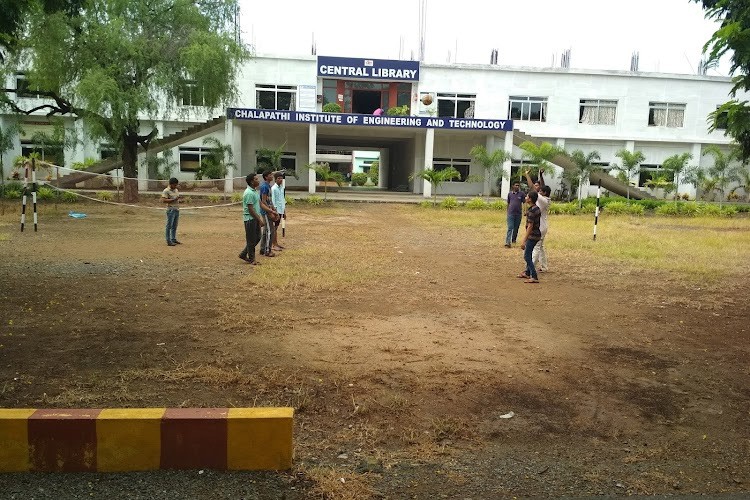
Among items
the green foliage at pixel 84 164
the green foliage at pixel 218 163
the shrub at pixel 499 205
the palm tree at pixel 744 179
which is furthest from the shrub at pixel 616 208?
the green foliage at pixel 84 164

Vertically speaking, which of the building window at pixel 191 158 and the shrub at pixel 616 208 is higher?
the building window at pixel 191 158

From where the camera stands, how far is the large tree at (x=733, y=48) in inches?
265

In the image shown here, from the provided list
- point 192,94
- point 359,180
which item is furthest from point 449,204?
point 359,180

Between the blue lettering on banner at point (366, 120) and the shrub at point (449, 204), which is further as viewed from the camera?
the blue lettering on banner at point (366, 120)

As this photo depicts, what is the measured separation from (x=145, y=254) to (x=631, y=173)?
101 feet

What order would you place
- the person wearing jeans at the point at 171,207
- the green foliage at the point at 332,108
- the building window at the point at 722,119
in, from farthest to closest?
the green foliage at the point at 332,108 < the person wearing jeans at the point at 171,207 < the building window at the point at 722,119

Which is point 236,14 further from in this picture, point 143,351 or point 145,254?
point 143,351

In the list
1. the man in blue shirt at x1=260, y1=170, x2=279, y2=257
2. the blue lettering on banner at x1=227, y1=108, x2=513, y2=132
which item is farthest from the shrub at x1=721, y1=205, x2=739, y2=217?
the man in blue shirt at x1=260, y1=170, x2=279, y2=257

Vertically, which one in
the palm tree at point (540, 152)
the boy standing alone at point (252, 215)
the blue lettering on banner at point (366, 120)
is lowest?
the boy standing alone at point (252, 215)

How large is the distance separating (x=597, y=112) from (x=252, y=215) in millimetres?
30826

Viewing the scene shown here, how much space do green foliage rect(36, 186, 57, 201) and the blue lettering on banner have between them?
8.50 metres

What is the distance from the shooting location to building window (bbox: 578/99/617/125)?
119 feet

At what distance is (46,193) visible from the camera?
984 inches

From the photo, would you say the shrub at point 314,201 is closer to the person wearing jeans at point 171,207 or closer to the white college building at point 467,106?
the white college building at point 467,106
